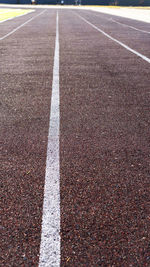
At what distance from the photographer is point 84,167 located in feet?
10.6

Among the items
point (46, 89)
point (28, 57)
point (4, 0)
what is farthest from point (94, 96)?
point (4, 0)

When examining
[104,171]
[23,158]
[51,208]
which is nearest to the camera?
[51,208]

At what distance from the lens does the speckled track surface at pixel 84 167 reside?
2197mm

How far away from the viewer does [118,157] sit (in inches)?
136

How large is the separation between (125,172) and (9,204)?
1280mm

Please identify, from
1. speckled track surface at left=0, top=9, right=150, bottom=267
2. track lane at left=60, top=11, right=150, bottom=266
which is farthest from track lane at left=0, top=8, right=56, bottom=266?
track lane at left=60, top=11, right=150, bottom=266

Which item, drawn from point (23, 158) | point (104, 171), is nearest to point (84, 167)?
point (104, 171)

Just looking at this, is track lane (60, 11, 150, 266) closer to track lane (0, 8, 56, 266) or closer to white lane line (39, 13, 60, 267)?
white lane line (39, 13, 60, 267)

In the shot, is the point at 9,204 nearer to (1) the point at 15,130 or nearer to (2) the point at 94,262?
(2) the point at 94,262

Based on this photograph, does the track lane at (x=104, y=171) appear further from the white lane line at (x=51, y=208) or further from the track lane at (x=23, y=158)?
the track lane at (x=23, y=158)

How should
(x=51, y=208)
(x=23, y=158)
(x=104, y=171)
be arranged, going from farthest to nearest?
(x=23, y=158) → (x=104, y=171) → (x=51, y=208)

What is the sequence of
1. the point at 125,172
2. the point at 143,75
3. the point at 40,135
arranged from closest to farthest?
the point at 125,172, the point at 40,135, the point at 143,75

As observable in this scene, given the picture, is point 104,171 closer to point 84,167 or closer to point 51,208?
point 84,167

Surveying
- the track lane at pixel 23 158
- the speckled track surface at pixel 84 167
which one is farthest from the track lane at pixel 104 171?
the track lane at pixel 23 158
